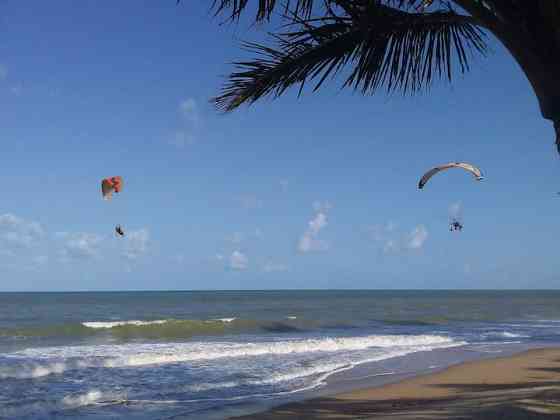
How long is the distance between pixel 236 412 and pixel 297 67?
697 cm

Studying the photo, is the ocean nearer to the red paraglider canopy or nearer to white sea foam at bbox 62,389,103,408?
white sea foam at bbox 62,389,103,408

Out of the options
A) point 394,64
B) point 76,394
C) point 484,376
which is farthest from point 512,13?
point 484,376

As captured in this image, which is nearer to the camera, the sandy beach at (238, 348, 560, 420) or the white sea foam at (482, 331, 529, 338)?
the sandy beach at (238, 348, 560, 420)

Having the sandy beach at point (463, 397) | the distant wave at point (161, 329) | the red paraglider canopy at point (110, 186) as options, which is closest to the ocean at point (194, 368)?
the distant wave at point (161, 329)

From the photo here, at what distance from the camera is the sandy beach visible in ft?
20.7

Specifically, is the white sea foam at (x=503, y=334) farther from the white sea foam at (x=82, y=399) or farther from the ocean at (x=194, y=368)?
the white sea foam at (x=82, y=399)

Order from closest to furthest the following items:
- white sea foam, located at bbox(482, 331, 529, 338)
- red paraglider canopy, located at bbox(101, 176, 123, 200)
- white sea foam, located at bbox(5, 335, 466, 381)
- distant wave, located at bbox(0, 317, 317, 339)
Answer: red paraglider canopy, located at bbox(101, 176, 123, 200), white sea foam, located at bbox(5, 335, 466, 381), white sea foam, located at bbox(482, 331, 529, 338), distant wave, located at bbox(0, 317, 317, 339)

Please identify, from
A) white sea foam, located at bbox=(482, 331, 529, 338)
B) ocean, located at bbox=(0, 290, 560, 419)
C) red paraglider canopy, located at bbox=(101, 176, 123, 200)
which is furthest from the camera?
white sea foam, located at bbox=(482, 331, 529, 338)

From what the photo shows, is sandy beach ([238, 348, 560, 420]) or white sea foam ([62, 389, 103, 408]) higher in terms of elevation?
sandy beach ([238, 348, 560, 420])

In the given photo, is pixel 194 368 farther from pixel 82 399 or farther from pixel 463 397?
pixel 463 397

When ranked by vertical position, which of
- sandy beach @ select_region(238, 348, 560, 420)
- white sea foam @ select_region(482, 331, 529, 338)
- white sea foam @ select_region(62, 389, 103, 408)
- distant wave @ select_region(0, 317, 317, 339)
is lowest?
distant wave @ select_region(0, 317, 317, 339)

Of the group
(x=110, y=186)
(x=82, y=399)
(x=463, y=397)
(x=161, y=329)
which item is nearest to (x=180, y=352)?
(x=82, y=399)

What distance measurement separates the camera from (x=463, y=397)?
9.17 m

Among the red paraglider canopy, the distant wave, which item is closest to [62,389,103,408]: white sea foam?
the red paraglider canopy
